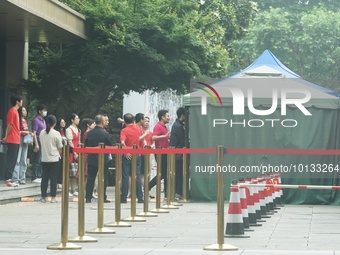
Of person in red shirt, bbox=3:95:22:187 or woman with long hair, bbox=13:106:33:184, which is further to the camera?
woman with long hair, bbox=13:106:33:184

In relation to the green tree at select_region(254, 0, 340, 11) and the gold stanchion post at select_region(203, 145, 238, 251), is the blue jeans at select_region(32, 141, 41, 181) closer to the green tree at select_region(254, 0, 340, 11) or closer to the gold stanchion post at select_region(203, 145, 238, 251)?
the gold stanchion post at select_region(203, 145, 238, 251)

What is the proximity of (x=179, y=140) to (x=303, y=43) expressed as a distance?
48.0 m

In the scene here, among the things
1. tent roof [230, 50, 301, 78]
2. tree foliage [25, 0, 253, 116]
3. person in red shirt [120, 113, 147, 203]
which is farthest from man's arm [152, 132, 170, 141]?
tree foliage [25, 0, 253, 116]

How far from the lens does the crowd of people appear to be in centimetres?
2228

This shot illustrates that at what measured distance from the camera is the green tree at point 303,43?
70812 millimetres

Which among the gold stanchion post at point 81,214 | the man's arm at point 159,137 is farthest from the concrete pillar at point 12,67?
the gold stanchion post at point 81,214

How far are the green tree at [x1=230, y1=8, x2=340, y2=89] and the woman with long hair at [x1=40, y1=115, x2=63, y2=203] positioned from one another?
4915cm

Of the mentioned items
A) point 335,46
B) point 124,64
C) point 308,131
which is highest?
point 335,46

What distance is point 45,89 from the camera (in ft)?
94.8

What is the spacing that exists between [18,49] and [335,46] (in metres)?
44.5

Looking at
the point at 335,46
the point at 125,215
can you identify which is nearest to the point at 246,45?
the point at 335,46

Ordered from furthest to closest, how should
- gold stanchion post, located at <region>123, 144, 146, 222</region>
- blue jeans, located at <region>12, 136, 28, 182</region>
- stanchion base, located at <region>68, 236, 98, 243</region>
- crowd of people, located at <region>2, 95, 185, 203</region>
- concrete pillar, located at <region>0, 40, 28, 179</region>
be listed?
concrete pillar, located at <region>0, 40, 28, 179</region>
blue jeans, located at <region>12, 136, 28, 182</region>
crowd of people, located at <region>2, 95, 185, 203</region>
gold stanchion post, located at <region>123, 144, 146, 222</region>
stanchion base, located at <region>68, 236, 98, 243</region>

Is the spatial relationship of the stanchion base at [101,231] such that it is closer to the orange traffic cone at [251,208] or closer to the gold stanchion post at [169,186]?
the orange traffic cone at [251,208]

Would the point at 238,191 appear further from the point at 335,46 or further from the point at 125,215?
the point at 335,46
